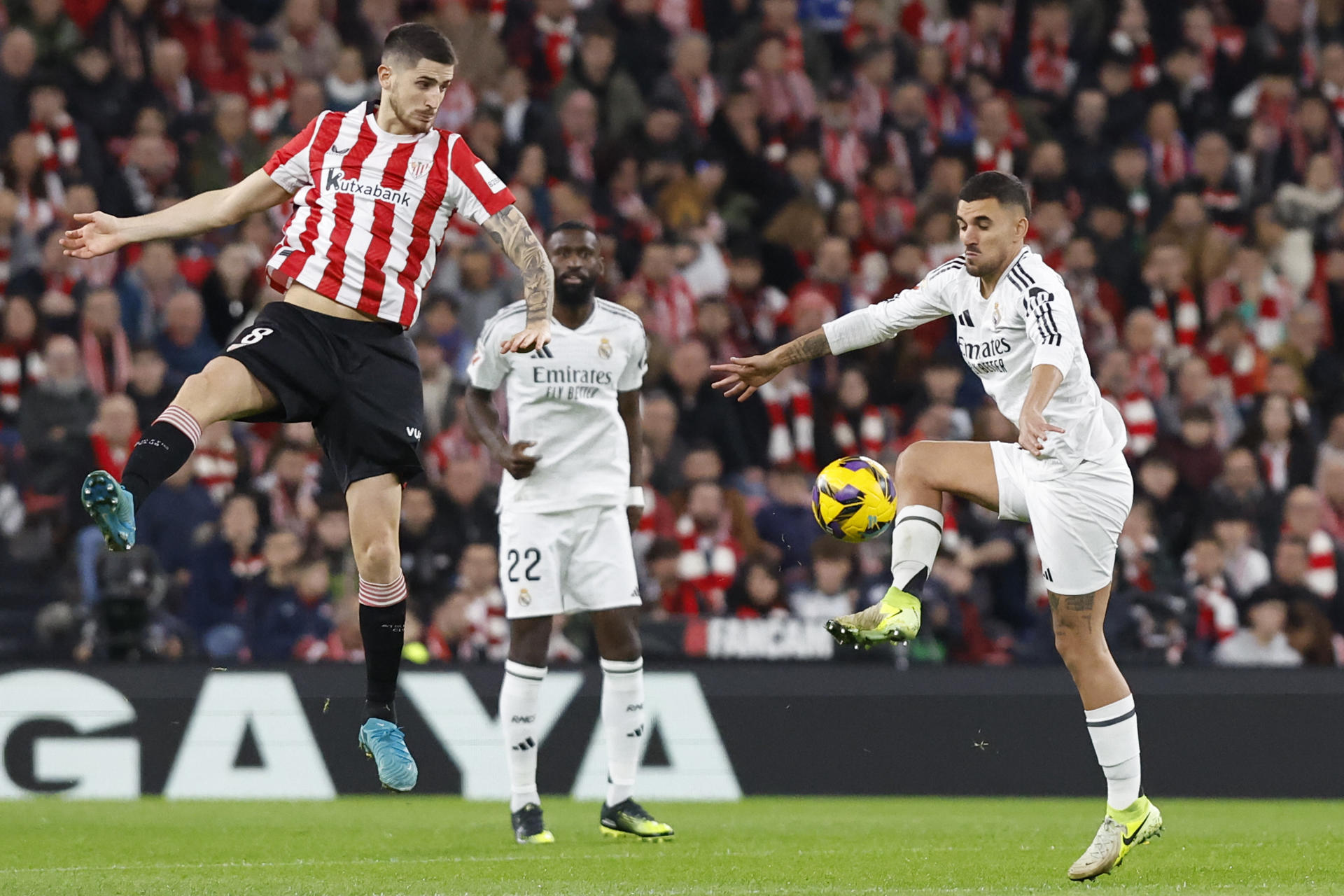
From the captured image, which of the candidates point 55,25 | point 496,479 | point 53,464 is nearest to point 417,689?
point 496,479

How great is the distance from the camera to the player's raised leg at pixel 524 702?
898 cm

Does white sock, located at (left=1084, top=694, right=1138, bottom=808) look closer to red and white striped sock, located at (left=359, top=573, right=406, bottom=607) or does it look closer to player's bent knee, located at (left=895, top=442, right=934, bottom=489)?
player's bent knee, located at (left=895, top=442, right=934, bottom=489)

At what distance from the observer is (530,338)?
6812 millimetres

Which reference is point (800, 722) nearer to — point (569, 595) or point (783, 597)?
point (783, 597)

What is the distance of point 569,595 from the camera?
30.5ft

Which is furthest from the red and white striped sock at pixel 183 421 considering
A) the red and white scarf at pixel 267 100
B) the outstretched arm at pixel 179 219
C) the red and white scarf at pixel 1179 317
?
the red and white scarf at pixel 1179 317

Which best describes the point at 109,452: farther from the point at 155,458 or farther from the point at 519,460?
the point at 155,458

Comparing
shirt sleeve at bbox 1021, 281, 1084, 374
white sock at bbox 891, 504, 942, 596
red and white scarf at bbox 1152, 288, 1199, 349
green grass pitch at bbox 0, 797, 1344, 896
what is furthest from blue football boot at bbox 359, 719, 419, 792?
red and white scarf at bbox 1152, 288, 1199, 349

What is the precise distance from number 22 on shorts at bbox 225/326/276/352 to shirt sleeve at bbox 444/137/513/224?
0.87 meters

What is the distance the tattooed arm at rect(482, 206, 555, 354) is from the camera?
705cm

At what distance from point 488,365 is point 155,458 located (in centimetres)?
295

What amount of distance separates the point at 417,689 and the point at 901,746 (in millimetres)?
2997

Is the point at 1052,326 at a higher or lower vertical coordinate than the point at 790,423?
lower

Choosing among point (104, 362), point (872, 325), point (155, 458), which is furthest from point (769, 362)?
point (104, 362)
